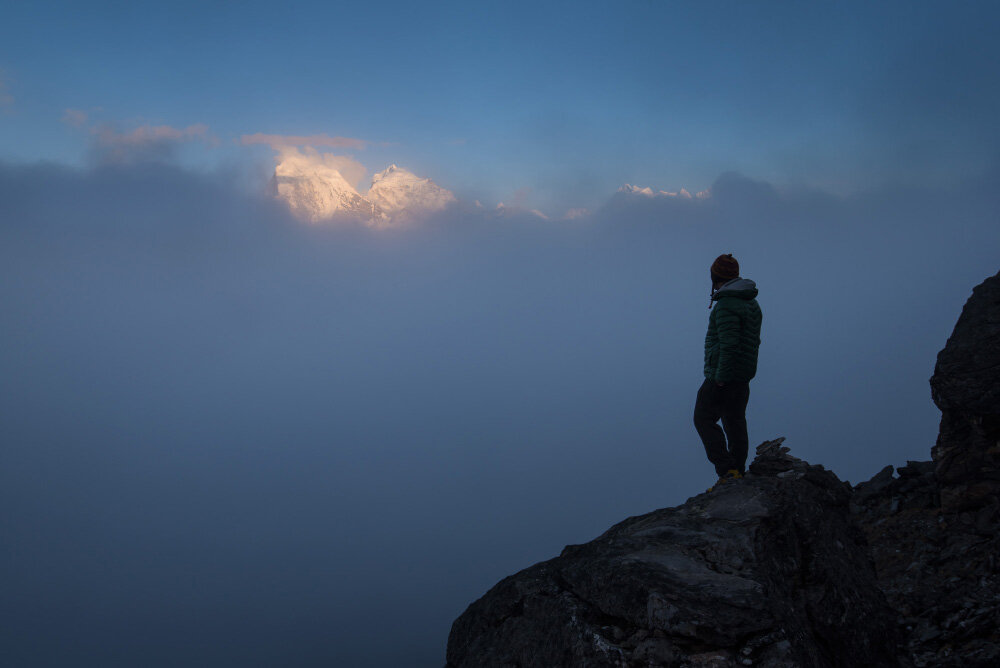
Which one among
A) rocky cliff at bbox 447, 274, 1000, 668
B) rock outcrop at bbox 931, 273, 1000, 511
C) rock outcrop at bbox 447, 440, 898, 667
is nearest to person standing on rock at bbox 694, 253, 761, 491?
rocky cliff at bbox 447, 274, 1000, 668

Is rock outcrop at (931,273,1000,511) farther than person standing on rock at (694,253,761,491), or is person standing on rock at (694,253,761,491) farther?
rock outcrop at (931,273,1000,511)

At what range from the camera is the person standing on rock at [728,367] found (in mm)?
7797

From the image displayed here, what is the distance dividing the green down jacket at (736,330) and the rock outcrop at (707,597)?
1865 millimetres

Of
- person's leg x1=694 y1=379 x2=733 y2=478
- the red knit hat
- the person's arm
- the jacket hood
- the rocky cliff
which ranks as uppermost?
the red knit hat

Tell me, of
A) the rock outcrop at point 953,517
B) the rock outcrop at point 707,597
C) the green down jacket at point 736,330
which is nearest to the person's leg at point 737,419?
the green down jacket at point 736,330

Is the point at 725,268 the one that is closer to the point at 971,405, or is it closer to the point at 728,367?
the point at 728,367

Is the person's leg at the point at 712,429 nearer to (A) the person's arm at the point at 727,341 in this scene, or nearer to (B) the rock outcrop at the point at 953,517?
(A) the person's arm at the point at 727,341

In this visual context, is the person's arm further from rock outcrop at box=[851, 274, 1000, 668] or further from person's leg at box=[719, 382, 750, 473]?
rock outcrop at box=[851, 274, 1000, 668]

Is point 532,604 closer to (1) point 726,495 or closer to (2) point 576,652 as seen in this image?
(2) point 576,652

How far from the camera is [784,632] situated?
160 inches

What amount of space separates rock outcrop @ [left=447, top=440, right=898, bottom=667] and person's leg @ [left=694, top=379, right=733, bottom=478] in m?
1.93

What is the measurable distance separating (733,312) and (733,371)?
2.43 feet

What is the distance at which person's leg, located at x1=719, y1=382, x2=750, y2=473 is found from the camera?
319 inches

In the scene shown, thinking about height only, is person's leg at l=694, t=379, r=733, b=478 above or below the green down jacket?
below
